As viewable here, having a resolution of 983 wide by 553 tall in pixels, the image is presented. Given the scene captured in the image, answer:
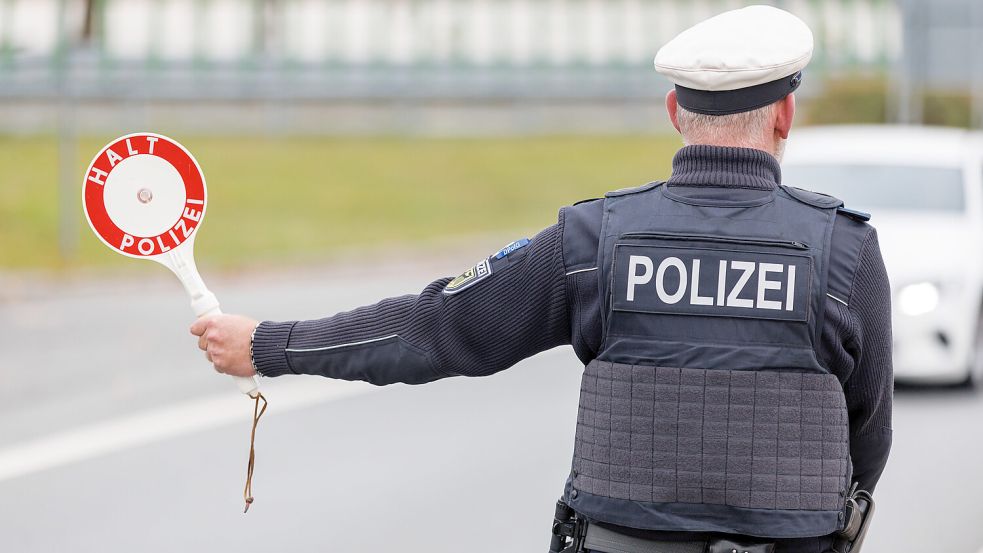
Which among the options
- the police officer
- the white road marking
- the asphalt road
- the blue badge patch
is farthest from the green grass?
the police officer

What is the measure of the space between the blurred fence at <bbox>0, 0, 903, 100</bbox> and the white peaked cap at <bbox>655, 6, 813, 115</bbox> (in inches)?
1042

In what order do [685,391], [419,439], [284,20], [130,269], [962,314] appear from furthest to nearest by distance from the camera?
[284,20] → [130,269] → [962,314] → [419,439] → [685,391]

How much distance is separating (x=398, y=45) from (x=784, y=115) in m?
33.2

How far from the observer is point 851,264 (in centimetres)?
252

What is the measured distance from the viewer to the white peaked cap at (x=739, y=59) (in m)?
2.50

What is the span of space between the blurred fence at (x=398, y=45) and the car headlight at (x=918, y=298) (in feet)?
70.9

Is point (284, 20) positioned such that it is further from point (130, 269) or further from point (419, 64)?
point (130, 269)

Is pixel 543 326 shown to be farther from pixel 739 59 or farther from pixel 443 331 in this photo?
pixel 739 59

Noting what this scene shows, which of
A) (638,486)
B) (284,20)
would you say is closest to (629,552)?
(638,486)

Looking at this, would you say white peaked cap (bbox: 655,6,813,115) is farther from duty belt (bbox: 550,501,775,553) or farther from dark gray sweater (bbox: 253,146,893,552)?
duty belt (bbox: 550,501,775,553)

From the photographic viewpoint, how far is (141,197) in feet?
9.55

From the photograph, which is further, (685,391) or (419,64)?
(419,64)

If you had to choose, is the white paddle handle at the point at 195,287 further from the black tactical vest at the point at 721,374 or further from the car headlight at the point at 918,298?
the car headlight at the point at 918,298

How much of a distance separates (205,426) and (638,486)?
610 cm
